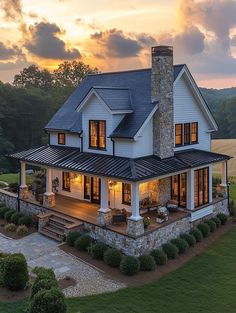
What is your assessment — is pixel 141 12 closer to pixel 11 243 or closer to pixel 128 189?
pixel 128 189

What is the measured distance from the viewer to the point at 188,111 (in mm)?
22672

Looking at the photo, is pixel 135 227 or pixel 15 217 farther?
pixel 15 217

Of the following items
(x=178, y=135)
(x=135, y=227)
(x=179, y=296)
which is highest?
(x=178, y=135)

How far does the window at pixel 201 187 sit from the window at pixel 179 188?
2.10 ft

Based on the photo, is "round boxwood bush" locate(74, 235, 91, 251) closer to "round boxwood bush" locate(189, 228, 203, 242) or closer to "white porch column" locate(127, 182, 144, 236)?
"white porch column" locate(127, 182, 144, 236)

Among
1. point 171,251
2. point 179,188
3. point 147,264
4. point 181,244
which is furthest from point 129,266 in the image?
point 179,188

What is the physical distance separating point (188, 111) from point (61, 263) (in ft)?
38.4

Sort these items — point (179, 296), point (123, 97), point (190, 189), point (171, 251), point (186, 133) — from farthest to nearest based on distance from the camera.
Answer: point (186, 133) < point (123, 97) < point (190, 189) < point (171, 251) < point (179, 296)

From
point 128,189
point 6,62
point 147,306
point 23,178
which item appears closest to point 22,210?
point 23,178

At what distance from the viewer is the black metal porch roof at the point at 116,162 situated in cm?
1809

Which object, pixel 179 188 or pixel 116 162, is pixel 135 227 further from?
pixel 179 188

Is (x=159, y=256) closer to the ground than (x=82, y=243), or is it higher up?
closer to the ground

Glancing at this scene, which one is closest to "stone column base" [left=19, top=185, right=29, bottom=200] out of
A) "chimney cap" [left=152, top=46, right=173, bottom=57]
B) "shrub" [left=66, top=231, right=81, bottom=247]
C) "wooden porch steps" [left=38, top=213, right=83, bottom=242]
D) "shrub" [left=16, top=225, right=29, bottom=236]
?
"wooden porch steps" [left=38, top=213, right=83, bottom=242]

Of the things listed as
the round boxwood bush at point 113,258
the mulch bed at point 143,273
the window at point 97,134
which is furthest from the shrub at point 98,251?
the window at point 97,134
